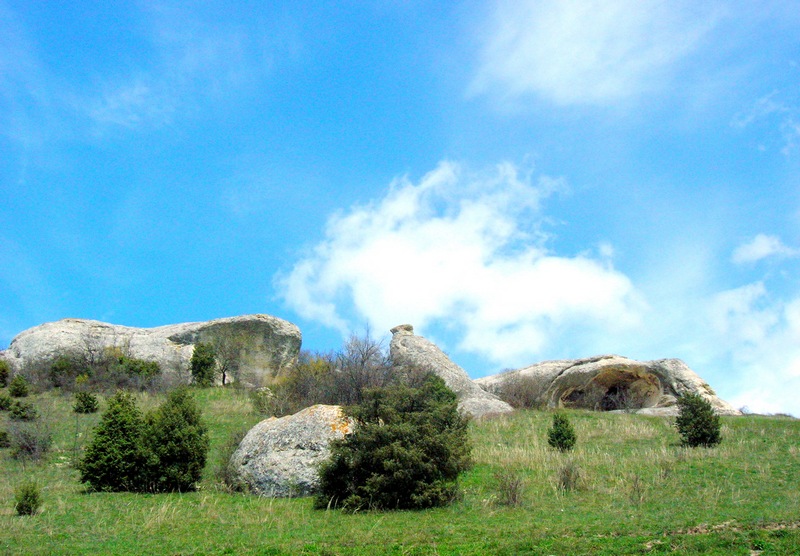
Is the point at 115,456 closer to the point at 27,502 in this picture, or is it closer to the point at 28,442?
the point at 27,502

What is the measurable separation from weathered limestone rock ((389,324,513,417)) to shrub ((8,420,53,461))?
1674cm

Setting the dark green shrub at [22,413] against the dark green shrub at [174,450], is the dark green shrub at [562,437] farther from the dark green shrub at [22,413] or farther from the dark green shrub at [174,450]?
the dark green shrub at [22,413]

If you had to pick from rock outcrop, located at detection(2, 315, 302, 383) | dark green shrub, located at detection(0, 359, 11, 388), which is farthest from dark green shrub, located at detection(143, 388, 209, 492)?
dark green shrub, located at detection(0, 359, 11, 388)

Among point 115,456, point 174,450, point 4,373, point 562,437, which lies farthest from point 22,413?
point 562,437

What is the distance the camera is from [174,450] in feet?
51.0

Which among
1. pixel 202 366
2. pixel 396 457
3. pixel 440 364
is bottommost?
pixel 396 457

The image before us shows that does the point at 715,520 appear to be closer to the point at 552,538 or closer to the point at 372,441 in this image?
the point at 552,538

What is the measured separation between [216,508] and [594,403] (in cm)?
2701

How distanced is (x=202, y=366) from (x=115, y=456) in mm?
20875

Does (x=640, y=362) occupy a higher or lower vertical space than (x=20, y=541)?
higher

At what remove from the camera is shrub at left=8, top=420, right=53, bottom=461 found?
19.0 meters

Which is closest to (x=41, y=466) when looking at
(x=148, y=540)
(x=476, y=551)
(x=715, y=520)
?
(x=148, y=540)

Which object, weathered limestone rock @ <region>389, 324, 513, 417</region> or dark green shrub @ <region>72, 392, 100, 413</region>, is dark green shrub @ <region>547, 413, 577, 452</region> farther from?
dark green shrub @ <region>72, 392, 100, 413</region>

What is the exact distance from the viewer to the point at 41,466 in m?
18.4
